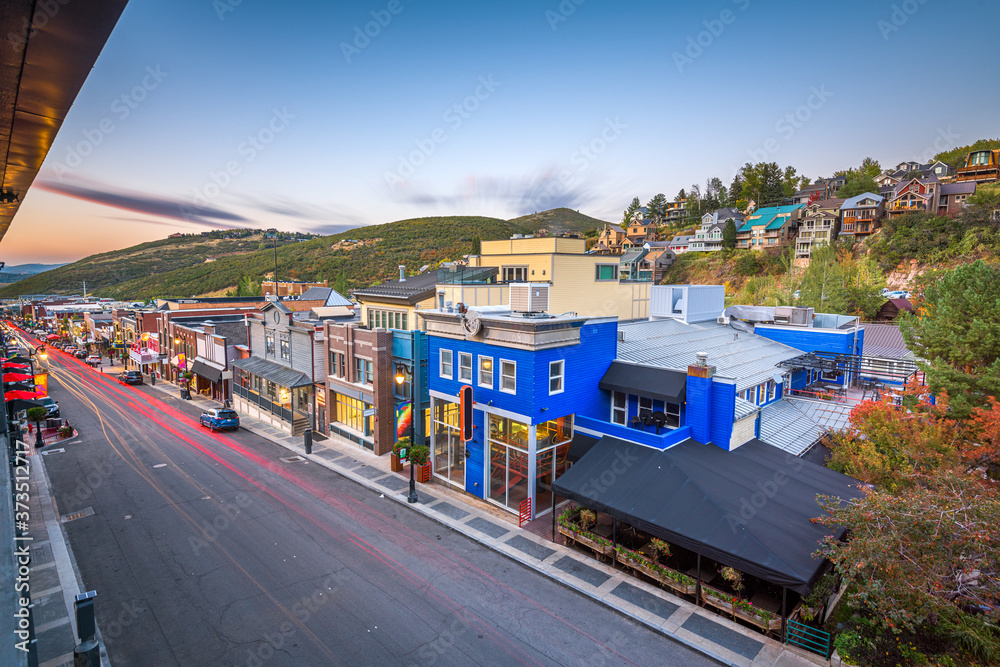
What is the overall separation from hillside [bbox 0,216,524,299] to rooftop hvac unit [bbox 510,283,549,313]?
7376 centimetres

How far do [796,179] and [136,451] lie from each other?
166333 millimetres

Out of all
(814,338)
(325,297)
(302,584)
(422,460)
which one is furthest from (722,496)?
(325,297)

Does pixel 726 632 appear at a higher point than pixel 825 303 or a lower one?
lower

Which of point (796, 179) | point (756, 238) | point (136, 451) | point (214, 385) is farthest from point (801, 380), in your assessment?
point (796, 179)

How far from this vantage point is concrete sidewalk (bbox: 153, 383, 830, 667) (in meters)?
13.2

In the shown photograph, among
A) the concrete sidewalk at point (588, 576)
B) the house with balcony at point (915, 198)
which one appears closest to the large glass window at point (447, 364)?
the concrete sidewalk at point (588, 576)

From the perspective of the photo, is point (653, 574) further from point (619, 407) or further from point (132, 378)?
point (132, 378)

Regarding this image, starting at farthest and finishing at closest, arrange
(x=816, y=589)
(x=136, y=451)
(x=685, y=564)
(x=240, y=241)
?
(x=240, y=241)
(x=136, y=451)
(x=685, y=564)
(x=816, y=589)

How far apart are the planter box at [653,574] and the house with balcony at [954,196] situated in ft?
306

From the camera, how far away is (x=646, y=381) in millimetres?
22000

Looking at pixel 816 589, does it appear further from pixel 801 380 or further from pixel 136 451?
pixel 136 451

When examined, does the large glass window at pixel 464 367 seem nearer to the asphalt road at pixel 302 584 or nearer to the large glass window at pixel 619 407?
the asphalt road at pixel 302 584

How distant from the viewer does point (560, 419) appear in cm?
2197

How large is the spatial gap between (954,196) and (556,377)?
313ft
